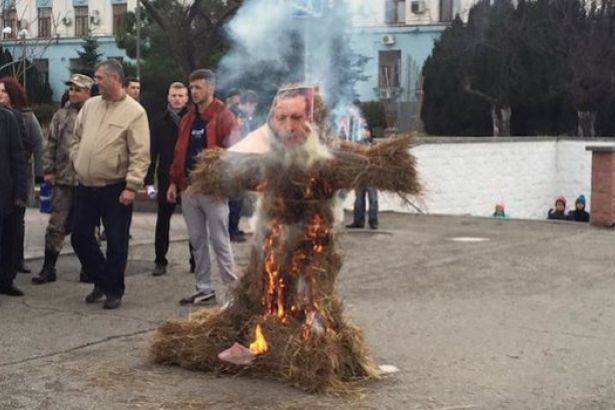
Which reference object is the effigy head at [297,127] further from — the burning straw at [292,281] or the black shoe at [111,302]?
the black shoe at [111,302]

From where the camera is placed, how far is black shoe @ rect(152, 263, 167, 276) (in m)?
9.88

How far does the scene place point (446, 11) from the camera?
2008 centimetres

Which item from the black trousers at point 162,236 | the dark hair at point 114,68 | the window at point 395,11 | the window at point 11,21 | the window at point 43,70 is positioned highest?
the window at point 11,21

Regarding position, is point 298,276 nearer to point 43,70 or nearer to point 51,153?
point 51,153

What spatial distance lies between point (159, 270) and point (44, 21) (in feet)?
109

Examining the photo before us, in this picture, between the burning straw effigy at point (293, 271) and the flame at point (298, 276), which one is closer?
the burning straw effigy at point (293, 271)

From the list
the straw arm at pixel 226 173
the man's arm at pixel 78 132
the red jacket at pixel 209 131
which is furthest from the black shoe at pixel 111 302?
the straw arm at pixel 226 173

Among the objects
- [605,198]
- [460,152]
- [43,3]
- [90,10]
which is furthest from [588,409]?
[90,10]

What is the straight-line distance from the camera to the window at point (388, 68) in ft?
37.8

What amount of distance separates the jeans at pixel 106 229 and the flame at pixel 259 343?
2.39 m

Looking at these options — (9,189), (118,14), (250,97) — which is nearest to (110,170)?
(9,189)

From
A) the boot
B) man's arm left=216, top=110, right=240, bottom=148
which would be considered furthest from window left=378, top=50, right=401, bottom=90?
the boot

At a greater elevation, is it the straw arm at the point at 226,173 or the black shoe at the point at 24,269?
the straw arm at the point at 226,173

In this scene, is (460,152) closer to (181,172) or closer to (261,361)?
(181,172)
